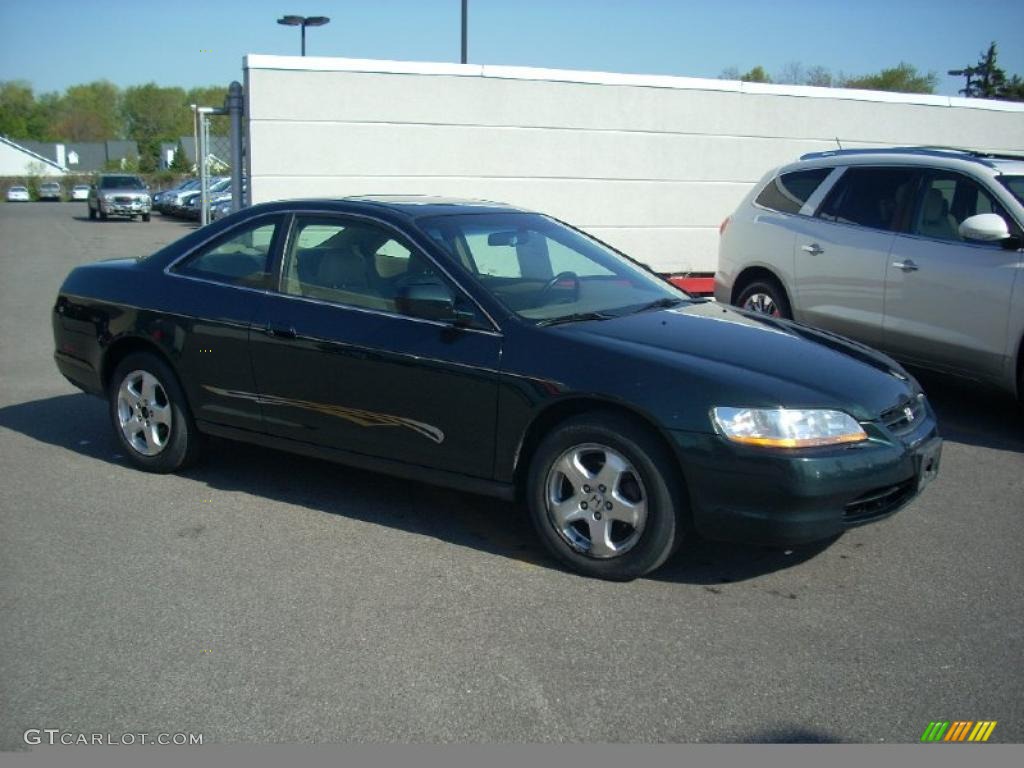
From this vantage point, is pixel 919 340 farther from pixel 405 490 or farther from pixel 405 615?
pixel 405 615

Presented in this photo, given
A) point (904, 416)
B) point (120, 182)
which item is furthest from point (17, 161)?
point (904, 416)

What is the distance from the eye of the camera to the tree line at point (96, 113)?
11319cm

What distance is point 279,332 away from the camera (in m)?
5.45

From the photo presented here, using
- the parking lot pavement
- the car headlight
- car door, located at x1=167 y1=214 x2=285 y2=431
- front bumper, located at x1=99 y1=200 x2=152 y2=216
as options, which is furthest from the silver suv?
front bumper, located at x1=99 y1=200 x2=152 y2=216

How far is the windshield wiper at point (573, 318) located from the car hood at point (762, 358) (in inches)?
2.3

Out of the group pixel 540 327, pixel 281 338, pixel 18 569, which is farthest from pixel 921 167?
pixel 18 569

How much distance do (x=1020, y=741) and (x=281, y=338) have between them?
371 centimetres

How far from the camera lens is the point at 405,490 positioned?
5.88 metres

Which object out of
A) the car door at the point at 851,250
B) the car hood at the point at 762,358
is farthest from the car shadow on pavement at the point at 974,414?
the car hood at the point at 762,358

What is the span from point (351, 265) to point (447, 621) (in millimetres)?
2062

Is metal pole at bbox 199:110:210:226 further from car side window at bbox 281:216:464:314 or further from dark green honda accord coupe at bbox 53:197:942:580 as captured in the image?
car side window at bbox 281:216:464:314
